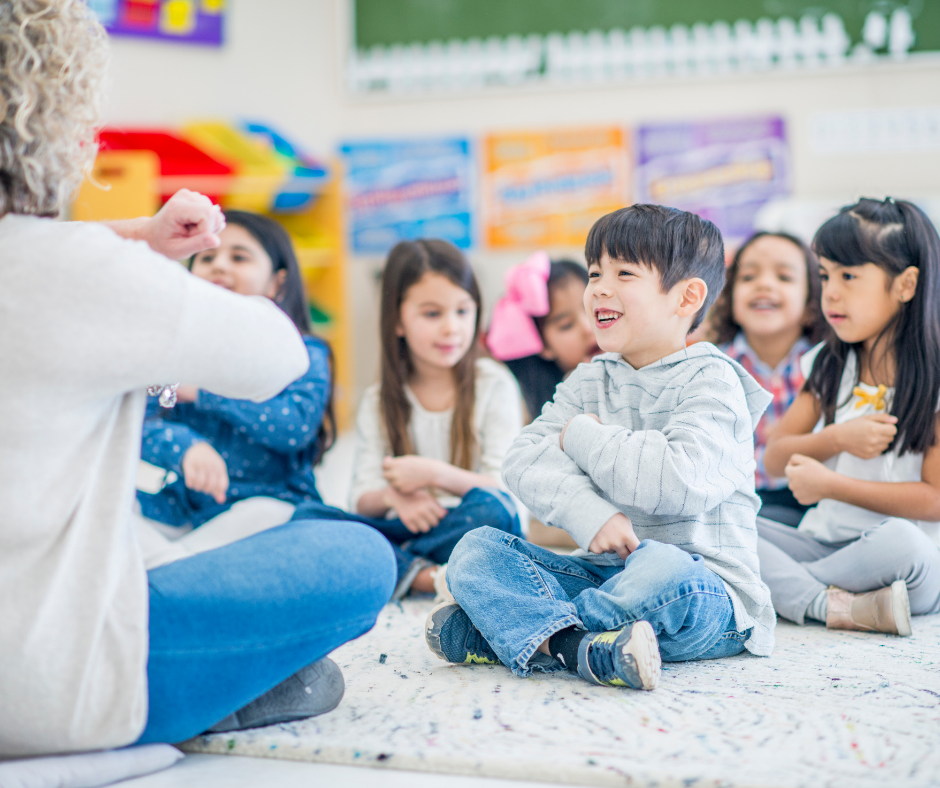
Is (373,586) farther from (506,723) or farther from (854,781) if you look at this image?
(854,781)

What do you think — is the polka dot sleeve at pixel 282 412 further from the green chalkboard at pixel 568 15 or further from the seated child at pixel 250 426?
the green chalkboard at pixel 568 15

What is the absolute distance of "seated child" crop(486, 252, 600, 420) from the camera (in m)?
1.84

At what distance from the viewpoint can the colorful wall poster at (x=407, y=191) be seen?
141 inches

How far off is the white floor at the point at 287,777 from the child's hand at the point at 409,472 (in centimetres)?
61

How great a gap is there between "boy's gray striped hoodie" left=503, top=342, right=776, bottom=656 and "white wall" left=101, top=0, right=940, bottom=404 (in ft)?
8.45

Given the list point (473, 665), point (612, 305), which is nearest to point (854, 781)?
point (473, 665)

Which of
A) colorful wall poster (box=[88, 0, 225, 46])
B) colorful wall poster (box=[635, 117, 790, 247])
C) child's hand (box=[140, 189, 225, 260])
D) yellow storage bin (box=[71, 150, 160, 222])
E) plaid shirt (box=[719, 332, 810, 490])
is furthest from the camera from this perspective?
colorful wall poster (box=[635, 117, 790, 247])

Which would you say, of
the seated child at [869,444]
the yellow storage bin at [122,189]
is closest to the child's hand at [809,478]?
the seated child at [869,444]

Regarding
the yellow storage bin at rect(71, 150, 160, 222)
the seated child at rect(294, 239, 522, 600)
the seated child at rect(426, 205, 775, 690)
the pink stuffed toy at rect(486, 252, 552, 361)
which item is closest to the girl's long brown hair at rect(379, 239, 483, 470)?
the seated child at rect(294, 239, 522, 600)

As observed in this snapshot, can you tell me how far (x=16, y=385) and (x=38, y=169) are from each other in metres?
0.18

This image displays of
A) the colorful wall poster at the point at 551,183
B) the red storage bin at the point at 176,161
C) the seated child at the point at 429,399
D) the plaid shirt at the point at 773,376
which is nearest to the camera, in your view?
the seated child at the point at 429,399

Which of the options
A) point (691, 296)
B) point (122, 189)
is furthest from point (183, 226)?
point (122, 189)

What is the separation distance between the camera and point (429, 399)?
156 cm

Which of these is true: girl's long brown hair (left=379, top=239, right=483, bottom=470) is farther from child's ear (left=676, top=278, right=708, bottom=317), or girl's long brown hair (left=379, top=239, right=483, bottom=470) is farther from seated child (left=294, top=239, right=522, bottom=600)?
child's ear (left=676, top=278, right=708, bottom=317)
